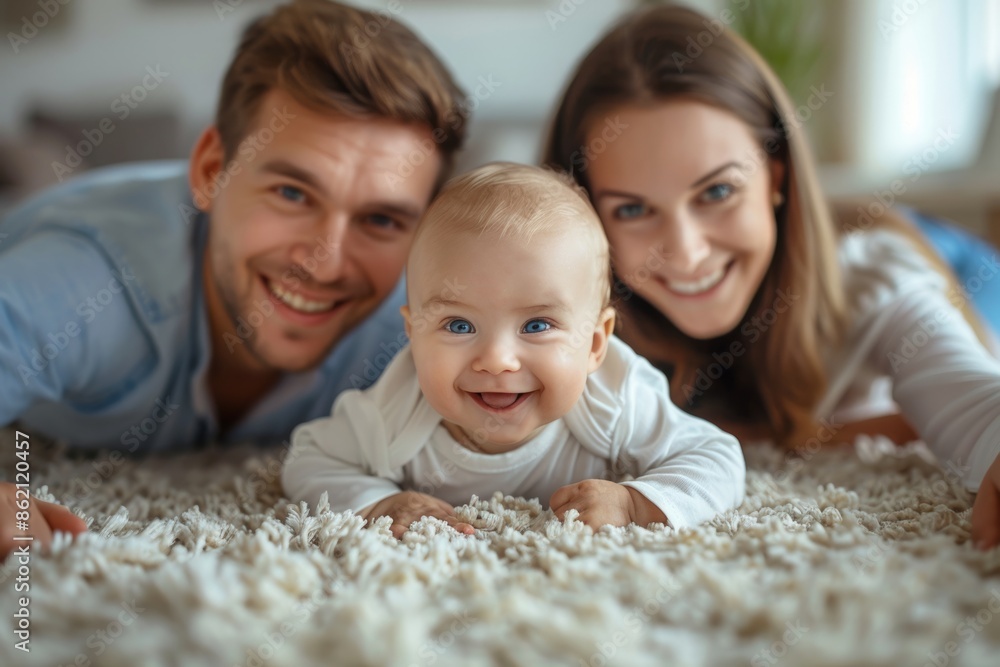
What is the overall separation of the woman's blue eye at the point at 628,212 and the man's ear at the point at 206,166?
65 centimetres

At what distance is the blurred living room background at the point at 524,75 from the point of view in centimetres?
257

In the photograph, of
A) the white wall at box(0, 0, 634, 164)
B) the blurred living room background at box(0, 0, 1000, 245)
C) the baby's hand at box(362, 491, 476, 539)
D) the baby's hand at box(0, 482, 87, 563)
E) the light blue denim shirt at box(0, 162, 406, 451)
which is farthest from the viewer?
the white wall at box(0, 0, 634, 164)

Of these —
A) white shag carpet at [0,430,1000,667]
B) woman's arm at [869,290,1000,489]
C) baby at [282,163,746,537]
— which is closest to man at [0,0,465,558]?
baby at [282,163,746,537]

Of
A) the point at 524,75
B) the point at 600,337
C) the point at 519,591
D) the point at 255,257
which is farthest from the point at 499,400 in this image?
the point at 524,75

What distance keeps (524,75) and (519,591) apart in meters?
2.68

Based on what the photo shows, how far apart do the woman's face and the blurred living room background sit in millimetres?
1344

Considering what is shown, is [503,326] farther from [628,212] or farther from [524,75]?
[524,75]

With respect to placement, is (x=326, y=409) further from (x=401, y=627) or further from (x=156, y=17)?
(x=156, y=17)

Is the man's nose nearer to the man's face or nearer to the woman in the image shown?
the man's face

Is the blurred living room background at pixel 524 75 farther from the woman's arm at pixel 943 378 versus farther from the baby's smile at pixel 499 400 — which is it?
the baby's smile at pixel 499 400

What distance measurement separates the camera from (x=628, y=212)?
124 cm

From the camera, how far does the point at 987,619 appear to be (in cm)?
63

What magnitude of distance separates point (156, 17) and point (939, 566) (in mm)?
2889

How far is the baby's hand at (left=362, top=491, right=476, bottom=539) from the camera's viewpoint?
35.7 inches
